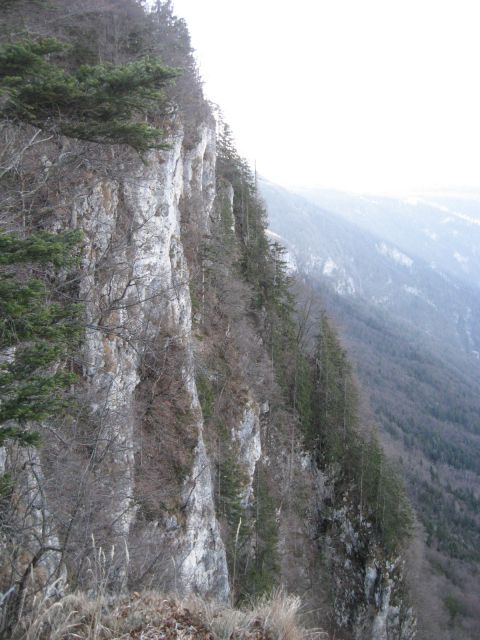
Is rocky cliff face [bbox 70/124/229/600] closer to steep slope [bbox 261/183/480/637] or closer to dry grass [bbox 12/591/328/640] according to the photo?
dry grass [bbox 12/591/328/640]

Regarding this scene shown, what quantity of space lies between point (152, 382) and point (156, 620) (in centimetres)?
925

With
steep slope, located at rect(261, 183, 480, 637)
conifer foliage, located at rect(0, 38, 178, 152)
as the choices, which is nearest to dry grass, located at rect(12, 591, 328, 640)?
conifer foliage, located at rect(0, 38, 178, 152)

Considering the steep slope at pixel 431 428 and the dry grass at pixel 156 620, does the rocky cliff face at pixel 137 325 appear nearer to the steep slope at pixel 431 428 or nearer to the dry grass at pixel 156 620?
the dry grass at pixel 156 620

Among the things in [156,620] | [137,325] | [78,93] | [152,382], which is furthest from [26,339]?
[152,382]

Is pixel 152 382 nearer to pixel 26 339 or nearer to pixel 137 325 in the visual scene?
pixel 137 325

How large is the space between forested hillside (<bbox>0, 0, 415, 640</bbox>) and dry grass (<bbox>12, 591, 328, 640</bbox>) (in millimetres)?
26

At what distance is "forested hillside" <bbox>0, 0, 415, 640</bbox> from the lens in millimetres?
4098

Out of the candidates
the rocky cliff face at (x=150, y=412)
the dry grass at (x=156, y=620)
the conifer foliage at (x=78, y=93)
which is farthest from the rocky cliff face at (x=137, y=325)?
the dry grass at (x=156, y=620)

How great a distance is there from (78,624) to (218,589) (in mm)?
12140

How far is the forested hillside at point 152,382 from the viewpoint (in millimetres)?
4098

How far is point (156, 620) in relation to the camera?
371cm

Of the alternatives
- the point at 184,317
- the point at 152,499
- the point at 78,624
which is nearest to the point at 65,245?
the point at 78,624

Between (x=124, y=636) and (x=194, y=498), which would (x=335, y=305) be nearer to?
(x=194, y=498)

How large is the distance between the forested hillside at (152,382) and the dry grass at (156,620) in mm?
26
